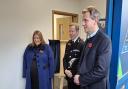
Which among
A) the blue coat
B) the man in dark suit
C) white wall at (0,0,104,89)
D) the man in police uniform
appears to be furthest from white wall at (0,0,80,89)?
the man in dark suit

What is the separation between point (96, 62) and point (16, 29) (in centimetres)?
266

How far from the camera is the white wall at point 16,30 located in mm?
3754

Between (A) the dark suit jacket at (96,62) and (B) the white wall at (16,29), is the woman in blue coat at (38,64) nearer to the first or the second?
(B) the white wall at (16,29)

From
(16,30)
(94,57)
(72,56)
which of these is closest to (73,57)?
(72,56)

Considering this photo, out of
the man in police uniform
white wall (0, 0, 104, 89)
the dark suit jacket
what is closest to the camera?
the dark suit jacket

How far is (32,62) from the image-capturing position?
12.7 ft

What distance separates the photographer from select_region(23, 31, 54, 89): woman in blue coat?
3846 mm

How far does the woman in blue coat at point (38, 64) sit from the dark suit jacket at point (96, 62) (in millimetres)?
2225

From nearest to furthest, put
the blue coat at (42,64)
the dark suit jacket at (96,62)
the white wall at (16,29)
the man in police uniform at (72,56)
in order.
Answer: the dark suit jacket at (96,62)
the man in police uniform at (72,56)
the white wall at (16,29)
the blue coat at (42,64)

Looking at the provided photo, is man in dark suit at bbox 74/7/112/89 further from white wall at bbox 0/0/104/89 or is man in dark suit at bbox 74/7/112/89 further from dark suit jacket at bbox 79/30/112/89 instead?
white wall at bbox 0/0/104/89

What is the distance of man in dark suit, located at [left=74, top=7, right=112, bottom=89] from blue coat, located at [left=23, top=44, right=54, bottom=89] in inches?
87.1

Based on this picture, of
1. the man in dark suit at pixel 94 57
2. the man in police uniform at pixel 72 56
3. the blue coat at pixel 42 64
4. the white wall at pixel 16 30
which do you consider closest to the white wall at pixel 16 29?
the white wall at pixel 16 30

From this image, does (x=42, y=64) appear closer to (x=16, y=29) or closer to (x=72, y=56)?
(x=16, y=29)

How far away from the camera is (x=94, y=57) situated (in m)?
1.64
